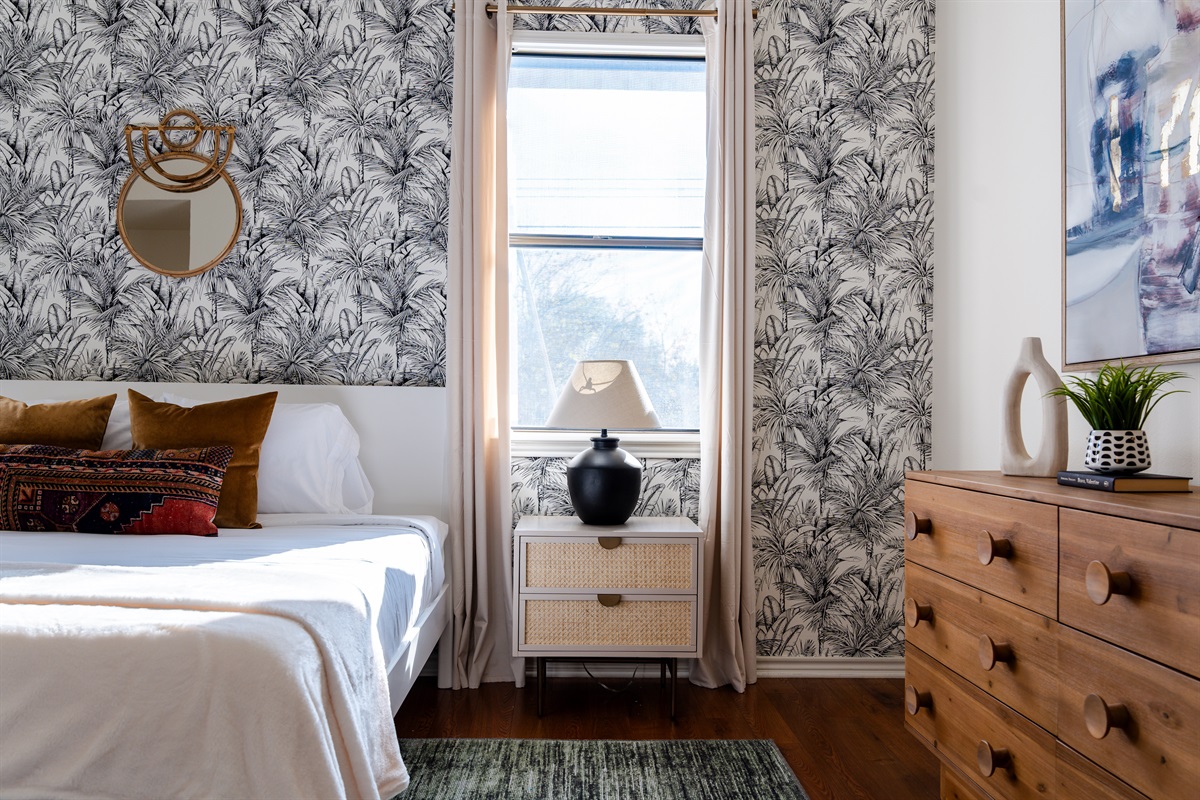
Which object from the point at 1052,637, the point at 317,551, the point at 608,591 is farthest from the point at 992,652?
the point at 317,551

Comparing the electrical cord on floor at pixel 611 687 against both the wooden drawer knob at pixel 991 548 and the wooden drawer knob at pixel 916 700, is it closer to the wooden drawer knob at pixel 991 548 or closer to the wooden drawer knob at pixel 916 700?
the wooden drawer knob at pixel 916 700

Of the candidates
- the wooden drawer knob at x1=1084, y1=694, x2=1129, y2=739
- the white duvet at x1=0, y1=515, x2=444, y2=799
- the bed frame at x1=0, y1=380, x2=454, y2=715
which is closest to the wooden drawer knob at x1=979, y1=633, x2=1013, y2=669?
the wooden drawer knob at x1=1084, y1=694, x2=1129, y2=739

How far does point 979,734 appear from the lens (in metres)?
1.61

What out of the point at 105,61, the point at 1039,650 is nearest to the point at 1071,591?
the point at 1039,650

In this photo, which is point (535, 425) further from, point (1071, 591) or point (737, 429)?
point (1071, 591)

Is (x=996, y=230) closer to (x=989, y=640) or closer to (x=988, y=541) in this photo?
(x=988, y=541)

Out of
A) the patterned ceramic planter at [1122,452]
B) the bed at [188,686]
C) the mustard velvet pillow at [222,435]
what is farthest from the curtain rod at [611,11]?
the bed at [188,686]

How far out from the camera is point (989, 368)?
2.53 m

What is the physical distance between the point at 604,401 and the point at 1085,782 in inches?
63.9

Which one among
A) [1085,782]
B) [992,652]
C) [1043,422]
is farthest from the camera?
[1043,422]

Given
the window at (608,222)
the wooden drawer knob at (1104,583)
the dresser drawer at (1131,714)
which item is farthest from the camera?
the window at (608,222)

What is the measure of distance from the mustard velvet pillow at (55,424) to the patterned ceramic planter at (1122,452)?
Result: 8.90 ft

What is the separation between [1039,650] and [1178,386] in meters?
0.70

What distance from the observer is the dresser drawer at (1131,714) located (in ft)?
3.50
